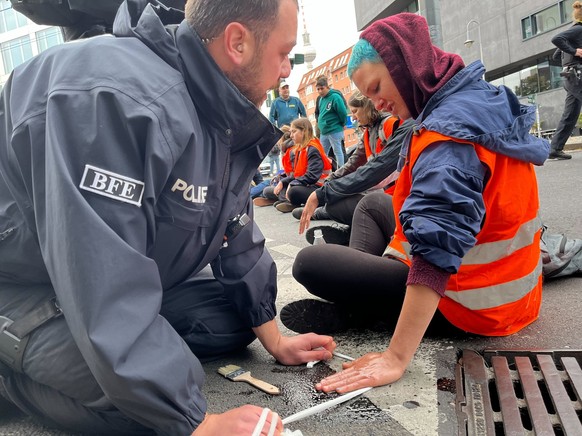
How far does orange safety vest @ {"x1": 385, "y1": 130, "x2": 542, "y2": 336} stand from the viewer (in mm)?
1758

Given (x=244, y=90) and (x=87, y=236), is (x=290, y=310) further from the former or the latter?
(x=87, y=236)

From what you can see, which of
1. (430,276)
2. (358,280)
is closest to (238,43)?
(430,276)

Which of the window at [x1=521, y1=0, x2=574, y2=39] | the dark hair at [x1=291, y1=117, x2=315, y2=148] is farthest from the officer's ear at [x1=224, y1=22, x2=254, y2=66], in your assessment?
the window at [x1=521, y1=0, x2=574, y2=39]

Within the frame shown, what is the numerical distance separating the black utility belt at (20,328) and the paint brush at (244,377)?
27.5 inches

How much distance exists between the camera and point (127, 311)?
3.71 feet

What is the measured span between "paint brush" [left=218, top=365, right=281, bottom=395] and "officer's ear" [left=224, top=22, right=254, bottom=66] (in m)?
1.03

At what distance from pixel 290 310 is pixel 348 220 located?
229cm

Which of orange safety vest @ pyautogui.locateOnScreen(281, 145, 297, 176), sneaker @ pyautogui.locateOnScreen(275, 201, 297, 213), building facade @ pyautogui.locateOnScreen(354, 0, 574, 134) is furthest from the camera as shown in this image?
building facade @ pyautogui.locateOnScreen(354, 0, 574, 134)

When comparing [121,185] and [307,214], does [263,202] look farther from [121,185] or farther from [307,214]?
[121,185]

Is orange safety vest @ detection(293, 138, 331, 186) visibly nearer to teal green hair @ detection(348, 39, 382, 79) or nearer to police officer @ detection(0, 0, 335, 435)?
teal green hair @ detection(348, 39, 382, 79)

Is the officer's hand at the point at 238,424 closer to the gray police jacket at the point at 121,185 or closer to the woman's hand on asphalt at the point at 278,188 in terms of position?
the gray police jacket at the point at 121,185

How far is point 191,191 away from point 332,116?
765 cm

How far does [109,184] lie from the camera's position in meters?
1.18

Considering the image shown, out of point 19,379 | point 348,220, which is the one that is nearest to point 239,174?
point 19,379
